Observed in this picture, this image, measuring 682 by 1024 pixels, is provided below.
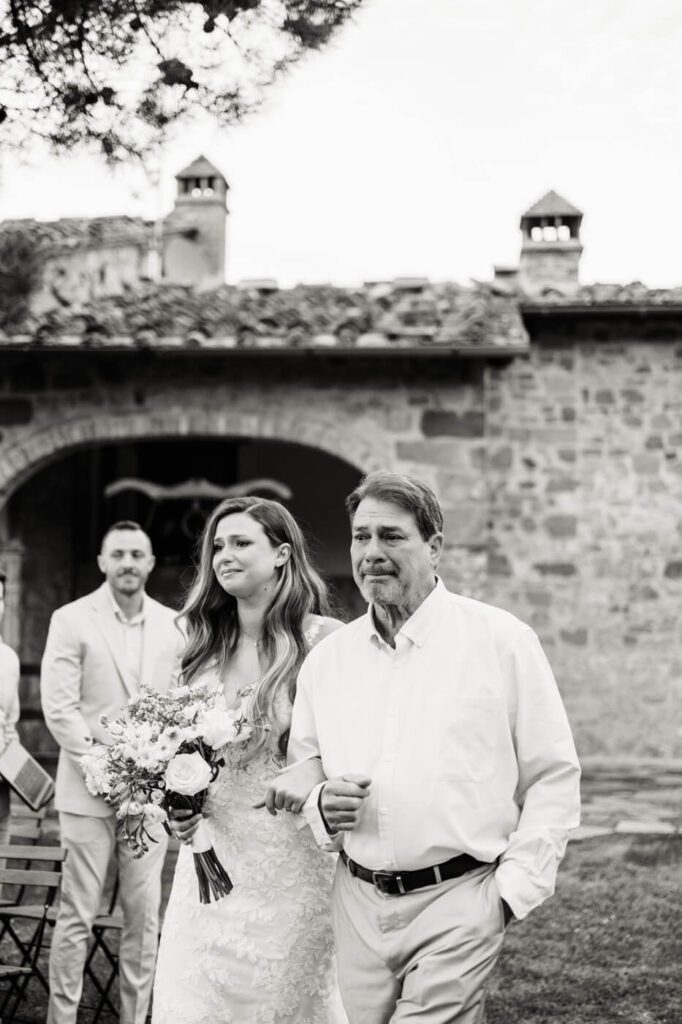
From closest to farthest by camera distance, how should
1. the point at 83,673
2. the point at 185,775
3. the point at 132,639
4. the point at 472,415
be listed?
the point at 185,775 → the point at 83,673 → the point at 132,639 → the point at 472,415

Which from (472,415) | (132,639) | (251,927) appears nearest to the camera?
(251,927)

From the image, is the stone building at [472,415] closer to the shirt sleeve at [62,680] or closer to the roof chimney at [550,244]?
the roof chimney at [550,244]

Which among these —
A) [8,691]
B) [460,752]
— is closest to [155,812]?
[460,752]

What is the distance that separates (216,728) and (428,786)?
0.66 meters

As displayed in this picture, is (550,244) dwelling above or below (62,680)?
above

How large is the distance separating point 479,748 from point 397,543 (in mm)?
537

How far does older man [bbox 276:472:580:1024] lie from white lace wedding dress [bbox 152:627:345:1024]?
375 mm

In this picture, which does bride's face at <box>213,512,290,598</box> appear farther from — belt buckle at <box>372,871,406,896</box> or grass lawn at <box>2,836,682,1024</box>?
grass lawn at <box>2,836,682,1024</box>

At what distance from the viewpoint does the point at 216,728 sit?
327 centimetres

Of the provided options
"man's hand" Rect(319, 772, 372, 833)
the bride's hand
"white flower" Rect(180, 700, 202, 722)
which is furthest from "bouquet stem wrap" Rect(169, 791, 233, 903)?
"man's hand" Rect(319, 772, 372, 833)

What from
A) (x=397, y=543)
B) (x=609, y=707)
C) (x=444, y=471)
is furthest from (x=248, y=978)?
(x=609, y=707)

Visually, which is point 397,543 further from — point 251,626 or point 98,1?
point 98,1

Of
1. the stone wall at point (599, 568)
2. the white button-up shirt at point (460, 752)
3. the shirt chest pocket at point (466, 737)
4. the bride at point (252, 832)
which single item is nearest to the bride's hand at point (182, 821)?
the bride at point (252, 832)

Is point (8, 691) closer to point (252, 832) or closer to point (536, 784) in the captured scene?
point (252, 832)
